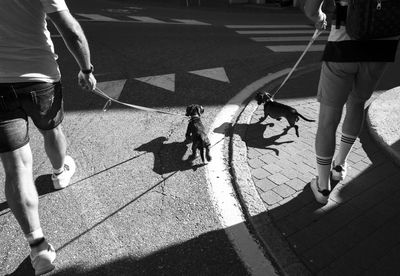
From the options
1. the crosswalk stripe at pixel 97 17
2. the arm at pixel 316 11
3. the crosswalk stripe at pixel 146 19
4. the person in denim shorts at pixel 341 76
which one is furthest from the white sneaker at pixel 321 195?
the crosswalk stripe at pixel 97 17

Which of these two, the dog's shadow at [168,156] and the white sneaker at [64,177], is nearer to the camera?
the white sneaker at [64,177]

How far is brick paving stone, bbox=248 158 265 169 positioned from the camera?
372 cm

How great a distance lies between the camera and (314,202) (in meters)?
3.14

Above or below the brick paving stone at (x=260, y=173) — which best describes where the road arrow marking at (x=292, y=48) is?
above

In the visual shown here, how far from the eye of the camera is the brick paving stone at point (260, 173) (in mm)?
3549

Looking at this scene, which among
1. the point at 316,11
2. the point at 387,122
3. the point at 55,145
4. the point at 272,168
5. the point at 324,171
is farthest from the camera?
the point at 387,122

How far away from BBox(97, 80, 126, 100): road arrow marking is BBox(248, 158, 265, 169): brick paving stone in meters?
2.69

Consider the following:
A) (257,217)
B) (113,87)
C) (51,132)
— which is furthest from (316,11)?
(113,87)

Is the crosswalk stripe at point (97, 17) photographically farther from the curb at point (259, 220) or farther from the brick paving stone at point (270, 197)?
the brick paving stone at point (270, 197)

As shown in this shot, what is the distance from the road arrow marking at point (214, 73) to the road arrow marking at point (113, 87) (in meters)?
1.43

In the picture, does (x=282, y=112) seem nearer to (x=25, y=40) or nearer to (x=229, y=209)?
(x=229, y=209)

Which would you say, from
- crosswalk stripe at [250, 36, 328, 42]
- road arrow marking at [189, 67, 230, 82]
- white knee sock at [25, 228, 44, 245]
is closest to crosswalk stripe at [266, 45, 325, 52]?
crosswalk stripe at [250, 36, 328, 42]

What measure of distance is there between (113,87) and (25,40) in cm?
351

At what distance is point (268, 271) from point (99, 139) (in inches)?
103
